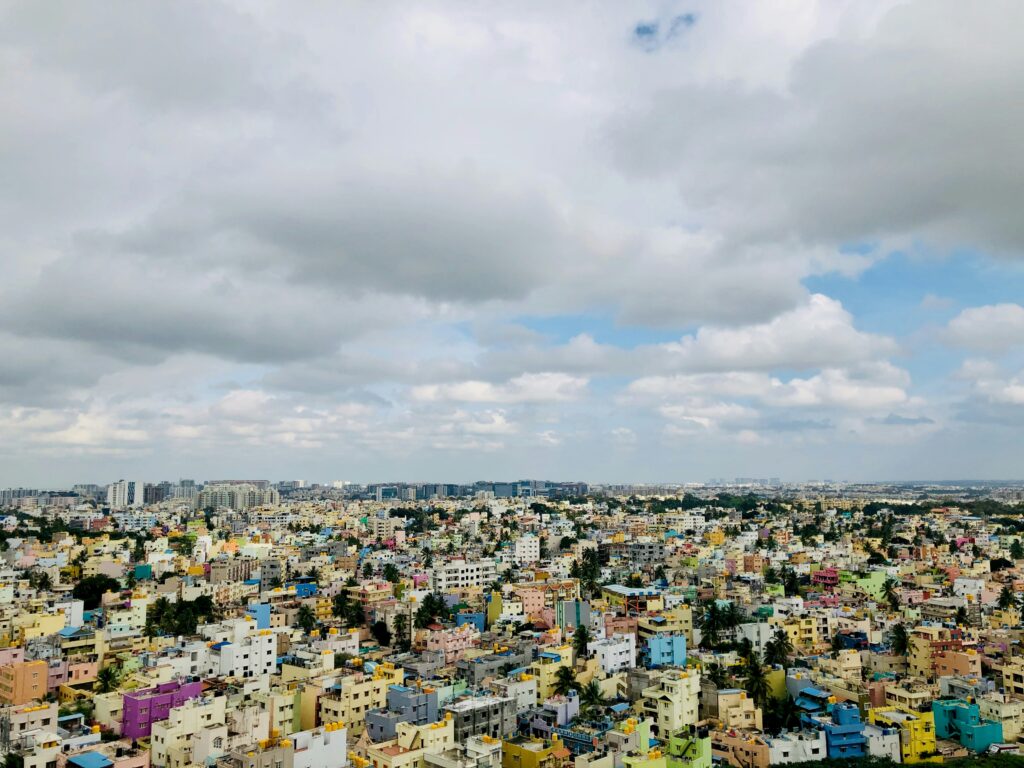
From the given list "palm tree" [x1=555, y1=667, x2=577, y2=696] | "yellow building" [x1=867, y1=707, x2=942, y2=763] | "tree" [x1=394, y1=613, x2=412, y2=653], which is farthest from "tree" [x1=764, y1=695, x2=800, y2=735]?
"tree" [x1=394, y1=613, x2=412, y2=653]

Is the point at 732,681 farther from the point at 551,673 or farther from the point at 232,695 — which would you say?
the point at 232,695

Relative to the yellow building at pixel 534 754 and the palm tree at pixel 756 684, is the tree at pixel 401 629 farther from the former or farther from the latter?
the palm tree at pixel 756 684

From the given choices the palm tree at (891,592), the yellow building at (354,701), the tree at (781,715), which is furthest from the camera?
the palm tree at (891,592)

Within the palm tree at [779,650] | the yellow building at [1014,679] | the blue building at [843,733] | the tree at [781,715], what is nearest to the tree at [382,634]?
the palm tree at [779,650]

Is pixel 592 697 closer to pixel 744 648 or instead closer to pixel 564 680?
pixel 564 680

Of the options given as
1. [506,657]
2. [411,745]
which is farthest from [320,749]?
[506,657]

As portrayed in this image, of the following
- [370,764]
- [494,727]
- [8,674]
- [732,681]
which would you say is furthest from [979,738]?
[8,674]
